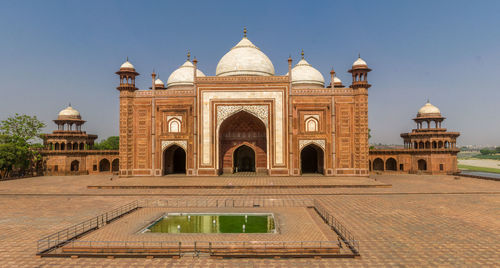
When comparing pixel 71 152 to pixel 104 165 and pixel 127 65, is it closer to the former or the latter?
pixel 104 165

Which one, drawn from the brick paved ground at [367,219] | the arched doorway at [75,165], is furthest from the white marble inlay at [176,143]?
the arched doorway at [75,165]

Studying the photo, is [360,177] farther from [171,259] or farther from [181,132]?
[171,259]

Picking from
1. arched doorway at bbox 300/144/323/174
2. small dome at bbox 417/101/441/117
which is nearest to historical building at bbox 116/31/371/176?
arched doorway at bbox 300/144/323/174

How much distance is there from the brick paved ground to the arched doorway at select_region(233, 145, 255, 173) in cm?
866

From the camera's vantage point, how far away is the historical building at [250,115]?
22312 millimetres

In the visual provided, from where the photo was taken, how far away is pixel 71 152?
27.8 m

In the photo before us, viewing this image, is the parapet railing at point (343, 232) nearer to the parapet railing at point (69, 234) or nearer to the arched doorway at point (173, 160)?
the parapet railing at point (69, 234)

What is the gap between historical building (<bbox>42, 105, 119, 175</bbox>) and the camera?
27.6 m

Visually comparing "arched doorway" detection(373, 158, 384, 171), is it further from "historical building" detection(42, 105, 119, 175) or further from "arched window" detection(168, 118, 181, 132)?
"historical building" detection(42, 105, 119, 175)

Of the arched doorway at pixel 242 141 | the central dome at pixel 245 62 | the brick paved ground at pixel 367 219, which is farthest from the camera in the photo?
the central dome at pixel 245 62

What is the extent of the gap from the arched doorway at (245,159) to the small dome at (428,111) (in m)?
18.2

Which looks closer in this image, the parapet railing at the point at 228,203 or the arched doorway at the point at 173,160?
the parapet railing at the point at 228,203

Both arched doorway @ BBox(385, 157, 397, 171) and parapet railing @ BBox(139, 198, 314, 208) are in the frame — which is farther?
arched doorway @ BBox(385, 157, 397, 171)

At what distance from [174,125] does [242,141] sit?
5933 mm
